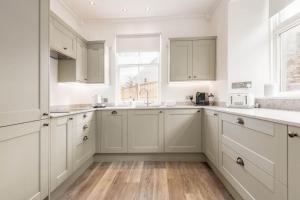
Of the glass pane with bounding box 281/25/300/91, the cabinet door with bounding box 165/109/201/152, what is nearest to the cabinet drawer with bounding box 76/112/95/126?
the cabinet door with bounding box 165/109/201/152

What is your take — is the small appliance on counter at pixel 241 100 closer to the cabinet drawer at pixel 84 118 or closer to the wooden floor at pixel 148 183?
the wooden floor at pixel 148 183

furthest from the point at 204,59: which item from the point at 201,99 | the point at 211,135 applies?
the point at 211,135

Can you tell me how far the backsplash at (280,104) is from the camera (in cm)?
188

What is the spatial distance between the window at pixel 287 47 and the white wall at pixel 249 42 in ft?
0.45

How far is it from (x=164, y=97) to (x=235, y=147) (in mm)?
2128

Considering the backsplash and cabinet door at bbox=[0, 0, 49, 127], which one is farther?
the backsplash

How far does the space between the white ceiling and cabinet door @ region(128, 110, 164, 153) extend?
1891 mm

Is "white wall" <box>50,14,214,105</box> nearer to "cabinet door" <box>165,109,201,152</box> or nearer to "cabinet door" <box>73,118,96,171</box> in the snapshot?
"cabinet door" <box>165,109,201,152</box>

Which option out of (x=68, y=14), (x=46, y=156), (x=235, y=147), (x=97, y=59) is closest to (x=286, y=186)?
(x=235, y=147)

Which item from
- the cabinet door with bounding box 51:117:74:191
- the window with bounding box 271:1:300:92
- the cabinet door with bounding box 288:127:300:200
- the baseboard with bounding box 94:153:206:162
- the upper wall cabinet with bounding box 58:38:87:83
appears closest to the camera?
the cabinet door with bounding box 288:127:300:200

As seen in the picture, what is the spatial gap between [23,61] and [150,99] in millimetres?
2698

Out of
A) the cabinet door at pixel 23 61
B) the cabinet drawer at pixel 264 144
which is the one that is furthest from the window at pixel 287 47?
the cabinet door at pixel 23 61

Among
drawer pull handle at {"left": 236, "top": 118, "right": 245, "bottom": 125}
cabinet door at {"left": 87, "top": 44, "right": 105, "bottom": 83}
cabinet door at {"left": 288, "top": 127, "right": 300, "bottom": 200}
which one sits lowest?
cabinet door at {"left": 288, "top": 127, "right": 300, "bottom": 200}

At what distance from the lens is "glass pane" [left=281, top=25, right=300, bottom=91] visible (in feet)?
7.19
